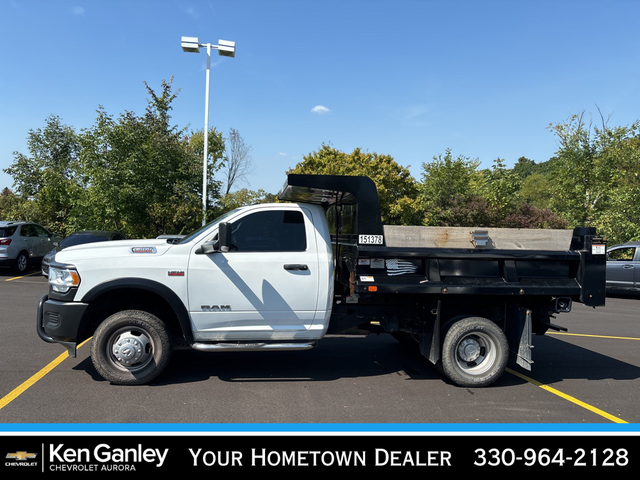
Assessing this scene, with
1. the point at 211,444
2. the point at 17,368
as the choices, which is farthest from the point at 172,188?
the point at 211,444

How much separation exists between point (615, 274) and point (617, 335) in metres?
6.35

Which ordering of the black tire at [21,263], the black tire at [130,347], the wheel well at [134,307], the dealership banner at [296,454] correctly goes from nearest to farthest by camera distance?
the dealership banner at [296,454], the black tire at [130,347], the wheel well at [134,307], the black tire at [21,263]

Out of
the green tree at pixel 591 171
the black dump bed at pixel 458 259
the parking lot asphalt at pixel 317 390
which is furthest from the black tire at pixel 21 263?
the green tree at pixel 591 171

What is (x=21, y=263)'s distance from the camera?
15.2 m

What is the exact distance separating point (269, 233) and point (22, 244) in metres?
13.6

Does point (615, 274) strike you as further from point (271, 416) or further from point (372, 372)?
point (271, 416)

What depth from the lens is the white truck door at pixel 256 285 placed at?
4969mm

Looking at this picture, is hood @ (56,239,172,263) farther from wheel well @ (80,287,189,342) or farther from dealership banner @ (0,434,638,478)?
dealership banner @ (0,434,638,478)

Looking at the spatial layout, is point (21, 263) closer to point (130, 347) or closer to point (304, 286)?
point (130, 347)

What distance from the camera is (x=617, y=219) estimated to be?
19328 mm

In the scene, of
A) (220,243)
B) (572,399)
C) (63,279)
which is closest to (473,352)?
(572,399)

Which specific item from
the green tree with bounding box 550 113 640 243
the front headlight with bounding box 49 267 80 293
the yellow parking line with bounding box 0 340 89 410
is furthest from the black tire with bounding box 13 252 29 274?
the green tree with bounding box 550 113 640 243

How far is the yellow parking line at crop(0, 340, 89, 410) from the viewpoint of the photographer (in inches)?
174

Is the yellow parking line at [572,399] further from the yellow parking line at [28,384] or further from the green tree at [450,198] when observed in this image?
the green tree at [450,198]
